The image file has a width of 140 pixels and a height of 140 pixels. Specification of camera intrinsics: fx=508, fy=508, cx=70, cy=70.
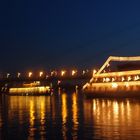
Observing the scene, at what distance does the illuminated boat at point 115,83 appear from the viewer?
9028cm

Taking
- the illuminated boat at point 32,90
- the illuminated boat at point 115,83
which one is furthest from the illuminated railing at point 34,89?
the illuminated boat at point 115,83

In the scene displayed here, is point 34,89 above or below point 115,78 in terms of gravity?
below

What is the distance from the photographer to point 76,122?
36.1m

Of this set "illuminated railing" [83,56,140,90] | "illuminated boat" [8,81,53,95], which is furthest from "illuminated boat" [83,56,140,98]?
"illuminated boat" [8,81,53,95]

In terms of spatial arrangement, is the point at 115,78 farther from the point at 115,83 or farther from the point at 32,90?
the point at 32,90

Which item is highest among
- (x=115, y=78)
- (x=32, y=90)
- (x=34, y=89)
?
(x=115, y=78)

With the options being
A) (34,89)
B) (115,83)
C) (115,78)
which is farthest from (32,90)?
(115,83)

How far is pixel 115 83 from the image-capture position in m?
96.0

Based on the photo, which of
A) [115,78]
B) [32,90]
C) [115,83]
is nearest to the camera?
[115,83]

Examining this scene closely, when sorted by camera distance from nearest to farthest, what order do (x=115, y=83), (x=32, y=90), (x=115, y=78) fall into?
1. (x=115, y=83)
2. (x=115, y=78)
3. (x=32, y=90)

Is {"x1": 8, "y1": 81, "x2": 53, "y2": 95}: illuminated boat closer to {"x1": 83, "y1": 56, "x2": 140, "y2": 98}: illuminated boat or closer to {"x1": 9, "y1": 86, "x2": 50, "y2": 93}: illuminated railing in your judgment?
{"x1": 9, "y1": 86, "x2": 50, "y2": 93}: illuminated railing

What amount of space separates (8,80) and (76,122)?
4268 inches

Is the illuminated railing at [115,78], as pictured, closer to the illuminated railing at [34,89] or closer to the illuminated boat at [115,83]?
the illuminated boat at [115,83]

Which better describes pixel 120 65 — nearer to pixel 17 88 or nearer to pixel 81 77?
pixel 81 77
